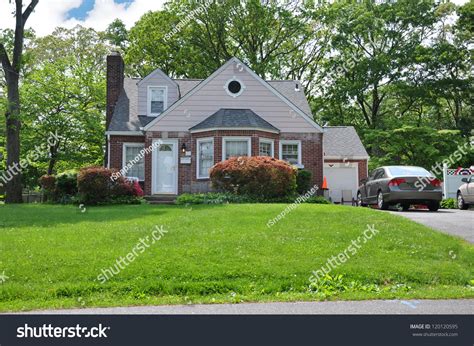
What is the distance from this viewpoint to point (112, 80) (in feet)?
79.6

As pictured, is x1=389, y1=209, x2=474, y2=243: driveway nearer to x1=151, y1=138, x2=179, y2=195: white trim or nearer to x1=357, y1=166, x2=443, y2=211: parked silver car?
x1=357, y1=166, x2=443, y2=211: parked silver car

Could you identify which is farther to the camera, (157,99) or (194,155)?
(157,99)

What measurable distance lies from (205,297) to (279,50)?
32496 mm

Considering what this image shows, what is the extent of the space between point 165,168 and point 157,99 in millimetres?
4053

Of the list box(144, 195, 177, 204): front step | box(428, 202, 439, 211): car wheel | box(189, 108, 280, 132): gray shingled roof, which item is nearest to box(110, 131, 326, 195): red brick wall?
box(189, 108, 280, 132): gray shingled roof

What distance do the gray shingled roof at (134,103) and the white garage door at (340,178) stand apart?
4227 mm

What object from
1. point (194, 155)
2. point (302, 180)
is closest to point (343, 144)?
point (302, 180)

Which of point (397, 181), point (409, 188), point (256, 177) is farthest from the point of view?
point (256, 177)

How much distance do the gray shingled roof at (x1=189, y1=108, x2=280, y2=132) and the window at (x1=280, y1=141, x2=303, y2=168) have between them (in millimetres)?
918

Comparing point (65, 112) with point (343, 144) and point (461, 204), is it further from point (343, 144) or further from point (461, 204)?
point (461, 204)

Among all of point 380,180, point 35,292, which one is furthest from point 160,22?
point 35,292

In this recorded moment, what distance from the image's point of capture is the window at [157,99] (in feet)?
77.3

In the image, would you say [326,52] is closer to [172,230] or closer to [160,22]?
[160,22]

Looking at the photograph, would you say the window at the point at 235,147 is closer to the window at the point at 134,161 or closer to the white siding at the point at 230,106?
the white siding at the point at 230,106
